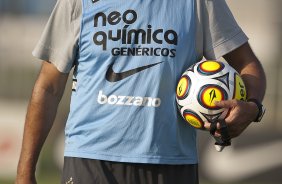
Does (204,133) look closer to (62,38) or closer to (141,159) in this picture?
(62,38)

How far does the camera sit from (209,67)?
394cm

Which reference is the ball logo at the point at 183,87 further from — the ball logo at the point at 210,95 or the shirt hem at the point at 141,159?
the shirt hem at the point at 141,159

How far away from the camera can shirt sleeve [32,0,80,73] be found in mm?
3982

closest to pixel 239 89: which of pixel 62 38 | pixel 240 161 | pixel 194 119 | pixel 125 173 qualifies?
pixel 194 119

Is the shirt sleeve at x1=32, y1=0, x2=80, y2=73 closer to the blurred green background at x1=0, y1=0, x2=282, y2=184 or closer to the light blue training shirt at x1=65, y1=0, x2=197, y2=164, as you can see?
the light blue training shirt at x1=65, y1=0, x2=197, y2=164

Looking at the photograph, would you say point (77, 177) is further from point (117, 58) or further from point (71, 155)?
point (117, 58)

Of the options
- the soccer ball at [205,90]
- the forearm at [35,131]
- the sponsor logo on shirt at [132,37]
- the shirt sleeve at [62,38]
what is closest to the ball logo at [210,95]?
the soccer ball at [205,90]

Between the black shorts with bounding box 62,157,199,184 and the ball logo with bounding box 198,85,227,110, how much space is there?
0.30 metres

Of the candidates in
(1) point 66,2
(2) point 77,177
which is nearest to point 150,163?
(2) point 77,177

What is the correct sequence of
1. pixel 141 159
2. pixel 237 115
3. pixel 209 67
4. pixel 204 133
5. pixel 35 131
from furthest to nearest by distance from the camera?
pixel 204 133, pixel 35 131, pixel 209 67, pixel 141 159, pixel 237 115

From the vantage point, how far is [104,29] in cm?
389

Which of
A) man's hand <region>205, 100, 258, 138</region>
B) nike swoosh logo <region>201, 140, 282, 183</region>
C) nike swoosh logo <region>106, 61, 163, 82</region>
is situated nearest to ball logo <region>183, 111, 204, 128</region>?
man's hand <region>205, 100, 258, 138</region>

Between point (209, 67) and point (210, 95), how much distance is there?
0.49ft

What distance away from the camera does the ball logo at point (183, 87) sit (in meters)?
3.80
